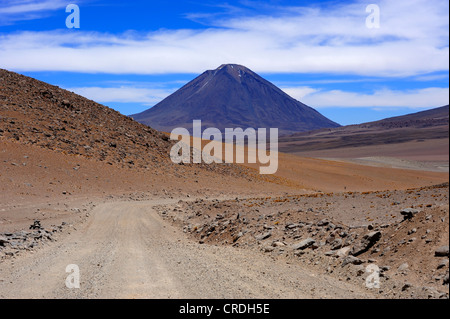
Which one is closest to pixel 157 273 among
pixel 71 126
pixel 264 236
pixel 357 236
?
pixel 264 236

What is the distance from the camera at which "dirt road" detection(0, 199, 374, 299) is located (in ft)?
27.8

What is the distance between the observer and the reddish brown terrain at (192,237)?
884 centimetres

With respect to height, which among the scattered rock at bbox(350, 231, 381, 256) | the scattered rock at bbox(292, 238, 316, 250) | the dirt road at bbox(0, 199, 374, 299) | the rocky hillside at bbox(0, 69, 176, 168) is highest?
the rocky hillside at bbox(0, 69, 176, 168)

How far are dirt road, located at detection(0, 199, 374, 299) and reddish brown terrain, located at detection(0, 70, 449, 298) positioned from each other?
33mm

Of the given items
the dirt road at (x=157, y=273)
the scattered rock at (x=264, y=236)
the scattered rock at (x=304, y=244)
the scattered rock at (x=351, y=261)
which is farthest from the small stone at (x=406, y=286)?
→ the scattered rock at (x=264, y=236)

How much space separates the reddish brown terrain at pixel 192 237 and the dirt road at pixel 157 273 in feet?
0.11

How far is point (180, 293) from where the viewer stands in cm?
834

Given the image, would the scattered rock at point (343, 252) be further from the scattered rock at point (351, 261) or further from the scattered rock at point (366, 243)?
the scattered rock at point (351, 261)

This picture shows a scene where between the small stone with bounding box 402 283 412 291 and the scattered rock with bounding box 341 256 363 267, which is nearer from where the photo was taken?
the small stone with bounding box 402 283 412 291

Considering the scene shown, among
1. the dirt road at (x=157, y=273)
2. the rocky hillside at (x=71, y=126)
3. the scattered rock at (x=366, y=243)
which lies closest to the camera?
the dirt road at (x=157, y=273)

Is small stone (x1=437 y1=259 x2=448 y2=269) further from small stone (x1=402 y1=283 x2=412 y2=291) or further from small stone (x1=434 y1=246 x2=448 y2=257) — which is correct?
small stone (x1=402 y1=283 x2=412 y2=291)

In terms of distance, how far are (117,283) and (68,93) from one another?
148 ft

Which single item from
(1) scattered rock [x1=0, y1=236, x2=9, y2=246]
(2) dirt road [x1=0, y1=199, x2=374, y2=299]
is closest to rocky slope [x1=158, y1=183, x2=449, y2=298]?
(2) dirt road [x1=0, y1=199, x2=374, y2=299]
